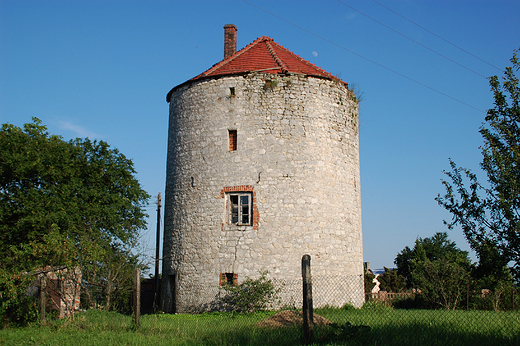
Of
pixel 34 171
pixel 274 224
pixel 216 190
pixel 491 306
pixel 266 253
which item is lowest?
pixel 491 306

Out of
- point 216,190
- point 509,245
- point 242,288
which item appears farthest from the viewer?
point 216,190

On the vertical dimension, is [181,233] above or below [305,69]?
below

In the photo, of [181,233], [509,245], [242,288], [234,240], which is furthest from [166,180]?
[509,245]

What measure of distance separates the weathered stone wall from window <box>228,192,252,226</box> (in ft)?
0.68

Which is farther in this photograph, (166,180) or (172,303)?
(166,180)

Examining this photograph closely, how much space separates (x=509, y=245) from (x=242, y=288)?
25.5ft

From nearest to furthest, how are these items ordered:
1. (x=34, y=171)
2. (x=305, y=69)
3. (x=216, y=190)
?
1. (x=216, y=190)
2. (x=305, y=69)
3. (x=34, y=171)

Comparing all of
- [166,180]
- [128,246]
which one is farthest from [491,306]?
[128,246]

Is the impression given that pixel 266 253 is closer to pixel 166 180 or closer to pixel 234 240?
pixel 234 240

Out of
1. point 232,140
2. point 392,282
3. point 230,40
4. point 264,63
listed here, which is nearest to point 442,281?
point 232,140

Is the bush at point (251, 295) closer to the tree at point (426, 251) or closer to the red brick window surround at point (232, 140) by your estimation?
the red brick window surround at point (232, 140)

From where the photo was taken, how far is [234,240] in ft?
48.2

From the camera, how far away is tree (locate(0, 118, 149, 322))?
18.6 meters

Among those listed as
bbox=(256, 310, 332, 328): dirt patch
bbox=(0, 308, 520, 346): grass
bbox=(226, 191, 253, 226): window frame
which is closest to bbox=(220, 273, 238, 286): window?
bbox=(226, 191, 253, 226): window frame
